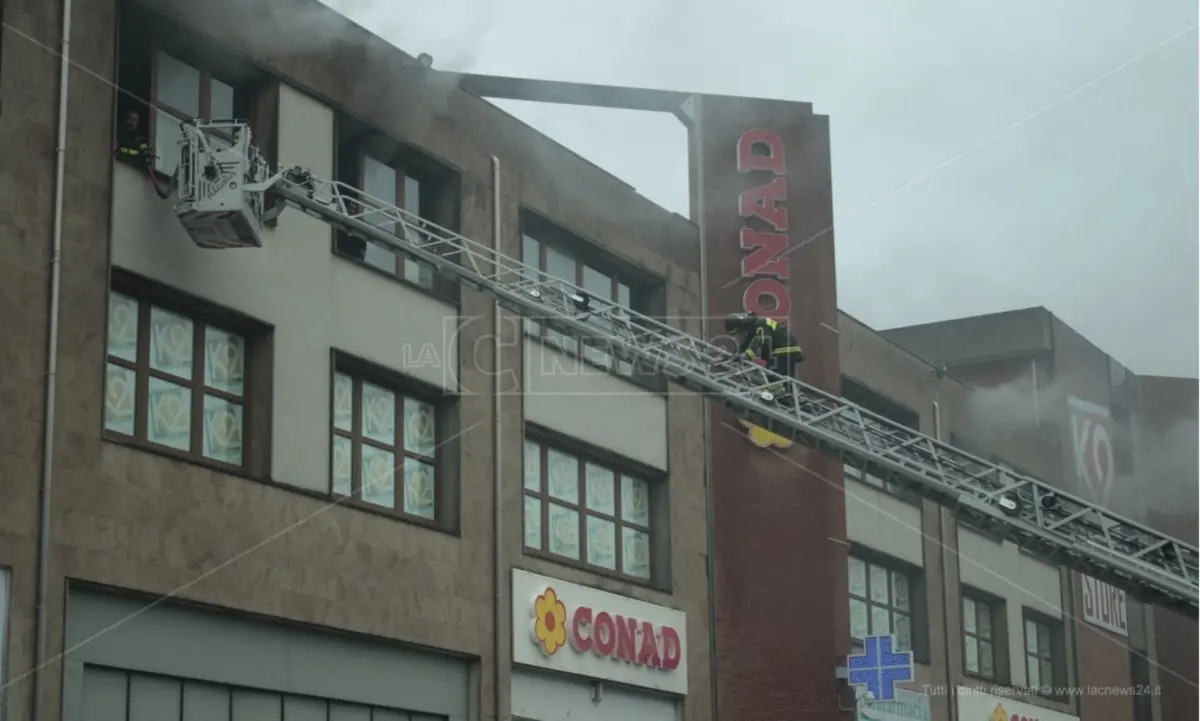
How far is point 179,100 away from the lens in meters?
20.3

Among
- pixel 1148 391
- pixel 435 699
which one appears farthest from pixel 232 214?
pixel 1148 391

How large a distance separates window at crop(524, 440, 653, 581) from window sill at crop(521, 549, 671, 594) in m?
0.11

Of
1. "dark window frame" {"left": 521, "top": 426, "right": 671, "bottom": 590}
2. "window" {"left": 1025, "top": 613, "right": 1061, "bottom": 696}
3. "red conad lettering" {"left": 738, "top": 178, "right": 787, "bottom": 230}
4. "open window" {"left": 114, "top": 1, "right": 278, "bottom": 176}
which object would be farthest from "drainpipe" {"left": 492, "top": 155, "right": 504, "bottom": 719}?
"window" {"left": 1025, "top": 613, "right": 1061, "bottom": 696}

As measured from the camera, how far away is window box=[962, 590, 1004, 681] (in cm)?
3681

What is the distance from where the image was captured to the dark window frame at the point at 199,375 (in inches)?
738

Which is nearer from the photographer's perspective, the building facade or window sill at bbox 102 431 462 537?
the building facade

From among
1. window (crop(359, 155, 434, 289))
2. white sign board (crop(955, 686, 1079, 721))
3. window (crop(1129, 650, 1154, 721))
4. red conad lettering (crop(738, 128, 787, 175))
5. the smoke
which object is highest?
red conad lettering (crop(738, 128, 787, 175))

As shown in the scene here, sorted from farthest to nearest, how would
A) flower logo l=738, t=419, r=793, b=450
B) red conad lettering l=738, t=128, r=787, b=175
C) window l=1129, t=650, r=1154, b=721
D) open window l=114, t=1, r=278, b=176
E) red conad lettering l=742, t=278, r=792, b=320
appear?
1. window l=1129, t=650, r=1154, b=721
2. red conad lettering l=738, t=128, r=787, b=175
3. red conad lettering l=742, t=278, r=792, b=320
4. flower logo l=738, t=419, r=793, b=450
5. open window l=114, t=1, r=278, b=176

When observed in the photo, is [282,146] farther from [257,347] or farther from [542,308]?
[542,308]

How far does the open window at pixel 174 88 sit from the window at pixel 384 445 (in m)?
3.20

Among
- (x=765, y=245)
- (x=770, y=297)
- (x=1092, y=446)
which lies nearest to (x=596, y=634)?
(x=770, y=297)

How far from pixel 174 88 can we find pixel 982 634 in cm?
2347

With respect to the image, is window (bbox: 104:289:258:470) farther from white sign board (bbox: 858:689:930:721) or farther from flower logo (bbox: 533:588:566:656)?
white sign board (bbox: 858:689:930:721)

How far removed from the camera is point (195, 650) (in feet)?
61.9
